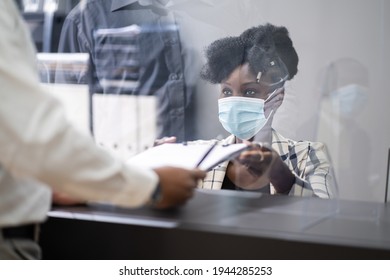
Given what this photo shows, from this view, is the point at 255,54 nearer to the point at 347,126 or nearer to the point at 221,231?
the point at 347,126

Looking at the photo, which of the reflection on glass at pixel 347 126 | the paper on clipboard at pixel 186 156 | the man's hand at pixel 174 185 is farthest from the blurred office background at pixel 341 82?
the man's hand at pixel 174 185

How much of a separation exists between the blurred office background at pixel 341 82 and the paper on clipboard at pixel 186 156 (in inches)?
7.0

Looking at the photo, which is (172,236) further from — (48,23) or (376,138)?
(48,23)

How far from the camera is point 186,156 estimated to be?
4.26ft

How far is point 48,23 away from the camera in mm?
1756

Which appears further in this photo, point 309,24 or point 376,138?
point 309,24

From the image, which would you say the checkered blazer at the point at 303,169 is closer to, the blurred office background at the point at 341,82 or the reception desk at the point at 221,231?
the blurred office background at the point at 341,82

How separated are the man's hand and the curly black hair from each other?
645 millimetres

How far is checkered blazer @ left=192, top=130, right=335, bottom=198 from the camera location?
1407 mm

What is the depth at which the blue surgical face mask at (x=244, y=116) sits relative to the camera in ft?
5.05

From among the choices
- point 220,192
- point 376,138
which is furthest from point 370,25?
point 220,192

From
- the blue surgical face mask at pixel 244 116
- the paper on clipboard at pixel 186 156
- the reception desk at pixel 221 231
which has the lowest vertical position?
the reception desk at pixel 221 231

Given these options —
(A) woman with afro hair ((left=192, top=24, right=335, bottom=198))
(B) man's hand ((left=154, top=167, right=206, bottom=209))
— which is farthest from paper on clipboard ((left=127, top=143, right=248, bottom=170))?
(B) man's hand ((left=154, top=167, right=206, bottom=209))
